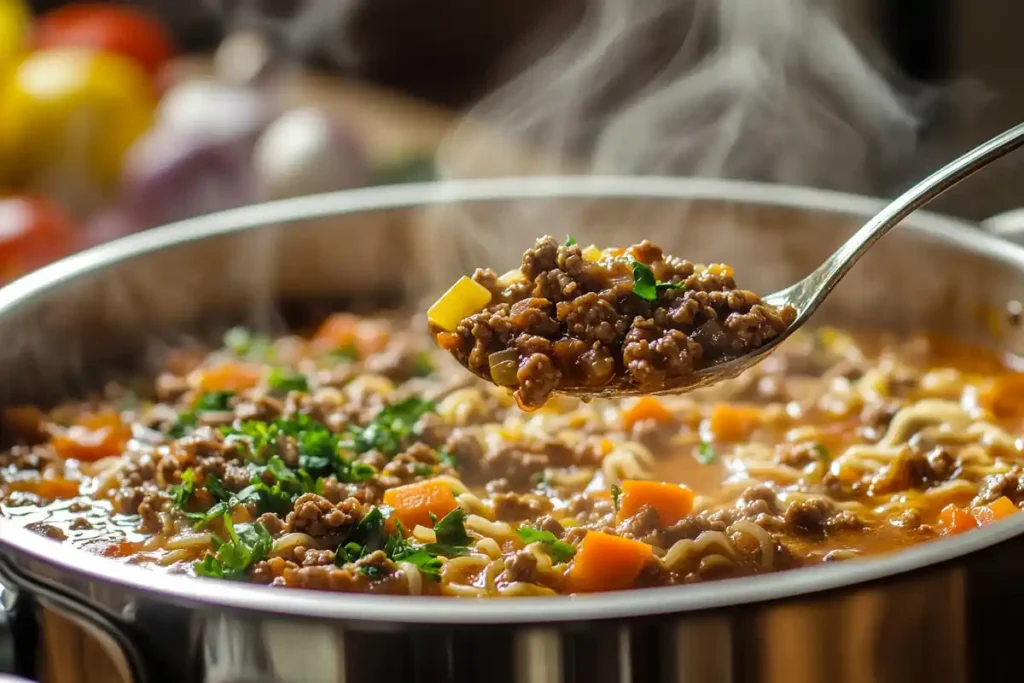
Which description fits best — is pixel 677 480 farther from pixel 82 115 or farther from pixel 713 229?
pixel 82 115

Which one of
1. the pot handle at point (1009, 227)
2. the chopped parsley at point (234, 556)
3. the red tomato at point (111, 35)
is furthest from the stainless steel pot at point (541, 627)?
the red tomato at point (111, 35)

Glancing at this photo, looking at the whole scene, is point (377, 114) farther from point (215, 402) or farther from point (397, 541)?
point (397, 541)

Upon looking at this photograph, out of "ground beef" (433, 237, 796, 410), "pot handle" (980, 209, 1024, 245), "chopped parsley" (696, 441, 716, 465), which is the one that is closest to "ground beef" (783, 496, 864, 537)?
"ground beef" (433, 237, 796, 410)

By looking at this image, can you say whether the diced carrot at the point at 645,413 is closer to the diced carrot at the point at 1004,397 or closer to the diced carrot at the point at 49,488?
the diced carrot at the point at 1004,397

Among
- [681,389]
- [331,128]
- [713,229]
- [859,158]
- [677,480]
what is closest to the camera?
[681,389]

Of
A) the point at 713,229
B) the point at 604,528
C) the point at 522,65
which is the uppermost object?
the point at 522,65

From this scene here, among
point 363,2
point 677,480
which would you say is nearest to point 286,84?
point 363,2

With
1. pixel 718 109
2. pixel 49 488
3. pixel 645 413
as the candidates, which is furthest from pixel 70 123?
pixel 645 413
